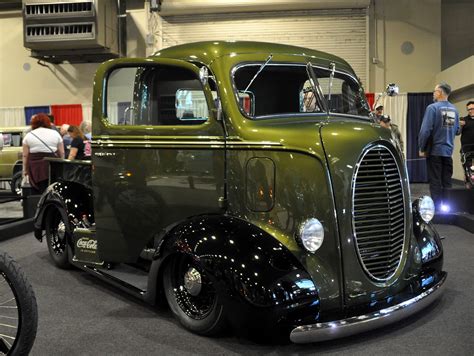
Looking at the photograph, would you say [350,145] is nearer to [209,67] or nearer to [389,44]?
[209,67]

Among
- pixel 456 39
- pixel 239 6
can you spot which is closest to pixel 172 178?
pixel 239 6

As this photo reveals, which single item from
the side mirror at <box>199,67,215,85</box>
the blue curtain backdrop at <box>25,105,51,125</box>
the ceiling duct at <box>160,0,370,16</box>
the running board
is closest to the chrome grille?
the side mirror at <box>199,67,215,85</box>

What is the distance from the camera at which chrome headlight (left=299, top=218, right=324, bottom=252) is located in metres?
2.87

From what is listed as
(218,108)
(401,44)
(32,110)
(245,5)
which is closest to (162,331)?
(218,108)

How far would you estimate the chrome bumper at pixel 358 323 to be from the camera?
262 cm

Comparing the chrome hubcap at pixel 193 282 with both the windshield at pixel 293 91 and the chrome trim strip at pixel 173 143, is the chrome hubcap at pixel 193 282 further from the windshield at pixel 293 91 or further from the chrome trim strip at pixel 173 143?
the windshield at pixel 293 91

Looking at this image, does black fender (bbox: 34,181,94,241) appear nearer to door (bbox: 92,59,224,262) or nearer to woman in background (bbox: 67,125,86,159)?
door (bbox: 92,59,224,262)

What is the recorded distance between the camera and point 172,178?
11.5 ft

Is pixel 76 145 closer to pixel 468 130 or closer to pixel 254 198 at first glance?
pixel 254 198

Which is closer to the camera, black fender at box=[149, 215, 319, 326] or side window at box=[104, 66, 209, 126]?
black fender at box=[149, 215, 319, 326]

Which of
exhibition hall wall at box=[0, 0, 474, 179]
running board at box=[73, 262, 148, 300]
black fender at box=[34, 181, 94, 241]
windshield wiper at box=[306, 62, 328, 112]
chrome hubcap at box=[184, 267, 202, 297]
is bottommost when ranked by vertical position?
running board at box=[73, 262, 148, 300]

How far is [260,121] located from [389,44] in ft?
34.6

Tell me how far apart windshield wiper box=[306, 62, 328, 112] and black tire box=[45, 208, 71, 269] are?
2.61 metres

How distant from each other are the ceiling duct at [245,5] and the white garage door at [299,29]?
6.7 inches
